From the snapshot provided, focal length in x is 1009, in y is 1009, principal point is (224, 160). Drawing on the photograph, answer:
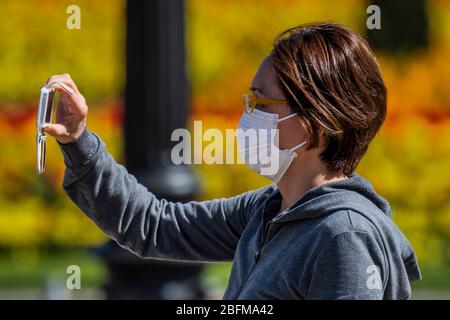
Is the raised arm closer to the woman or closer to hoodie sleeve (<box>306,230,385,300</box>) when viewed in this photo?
the woman

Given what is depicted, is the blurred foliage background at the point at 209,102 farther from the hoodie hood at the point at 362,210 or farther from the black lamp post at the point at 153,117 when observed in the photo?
the hoodie hood at the point at 362,210

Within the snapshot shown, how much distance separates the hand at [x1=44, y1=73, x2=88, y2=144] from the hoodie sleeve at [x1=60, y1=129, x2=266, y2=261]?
3.6 inches

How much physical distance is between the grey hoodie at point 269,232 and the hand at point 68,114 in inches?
1.4

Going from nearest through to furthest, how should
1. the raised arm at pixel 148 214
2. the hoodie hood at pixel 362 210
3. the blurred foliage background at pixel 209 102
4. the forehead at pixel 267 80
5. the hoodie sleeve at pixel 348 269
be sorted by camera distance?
the hoodie sleeve at pixel 348 269 < the hoodie hood at pixel 362 210 < the forehead at pixel 267 80 < the raised arm at pixel 148 214 < the blurred foliage background at pixel 209 102

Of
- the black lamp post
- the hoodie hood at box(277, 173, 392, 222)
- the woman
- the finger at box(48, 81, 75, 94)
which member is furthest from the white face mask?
the black lamp post

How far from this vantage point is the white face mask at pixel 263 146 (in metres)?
2.33

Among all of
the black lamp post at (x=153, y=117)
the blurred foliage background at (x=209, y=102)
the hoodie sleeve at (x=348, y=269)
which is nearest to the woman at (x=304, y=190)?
the hoodie sleeve at (x=348, y=269)

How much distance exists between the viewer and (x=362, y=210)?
2.14m

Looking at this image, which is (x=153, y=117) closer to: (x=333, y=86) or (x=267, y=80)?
(x=267, y=80)

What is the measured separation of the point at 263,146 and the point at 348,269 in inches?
19.7

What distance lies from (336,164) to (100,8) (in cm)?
610

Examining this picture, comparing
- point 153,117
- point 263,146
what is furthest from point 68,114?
point 153,117

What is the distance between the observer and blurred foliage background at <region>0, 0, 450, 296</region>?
794cm

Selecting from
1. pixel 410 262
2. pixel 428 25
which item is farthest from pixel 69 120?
pixel 428 25
